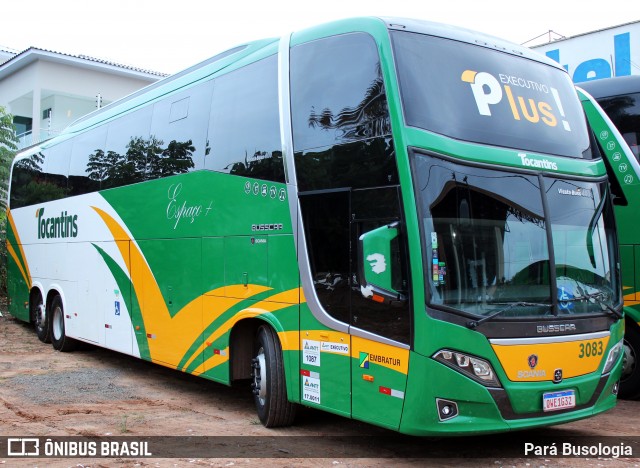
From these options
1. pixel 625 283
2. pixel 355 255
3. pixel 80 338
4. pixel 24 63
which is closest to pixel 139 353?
pixel 80 338

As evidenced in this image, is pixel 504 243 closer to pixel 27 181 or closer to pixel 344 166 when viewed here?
pixel 344 166

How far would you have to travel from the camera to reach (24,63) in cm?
2652

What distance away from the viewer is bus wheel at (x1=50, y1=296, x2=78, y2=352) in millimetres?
13250

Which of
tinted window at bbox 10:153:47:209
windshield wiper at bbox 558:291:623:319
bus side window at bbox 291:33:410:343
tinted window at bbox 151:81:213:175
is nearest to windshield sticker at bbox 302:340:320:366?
bus side window at bbox 291:33:410:343

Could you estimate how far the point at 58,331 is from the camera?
1346 centimetres

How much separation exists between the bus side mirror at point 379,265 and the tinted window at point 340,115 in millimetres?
471

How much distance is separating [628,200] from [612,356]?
2.87 metres

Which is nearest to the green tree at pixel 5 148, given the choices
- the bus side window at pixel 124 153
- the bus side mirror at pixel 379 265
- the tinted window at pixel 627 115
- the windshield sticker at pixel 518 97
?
the bus side window at pixel 124 153

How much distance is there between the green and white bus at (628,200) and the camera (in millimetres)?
8547

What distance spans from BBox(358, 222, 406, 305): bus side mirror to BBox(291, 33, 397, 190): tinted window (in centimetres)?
47

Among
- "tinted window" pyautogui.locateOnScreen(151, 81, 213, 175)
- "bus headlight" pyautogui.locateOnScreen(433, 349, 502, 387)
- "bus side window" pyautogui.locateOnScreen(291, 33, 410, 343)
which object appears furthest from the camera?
"tinted window" pyautogui.locateOnScreen(151, 81, 213, 175)

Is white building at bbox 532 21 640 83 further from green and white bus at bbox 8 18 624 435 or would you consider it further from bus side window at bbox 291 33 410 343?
bus side window at bbox 291 33 410 343

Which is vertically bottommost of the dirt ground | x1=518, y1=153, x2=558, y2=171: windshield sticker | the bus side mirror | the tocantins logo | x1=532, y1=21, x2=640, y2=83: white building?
the dirt ground

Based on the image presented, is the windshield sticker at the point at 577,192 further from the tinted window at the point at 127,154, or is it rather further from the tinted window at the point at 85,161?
the tinted window at the point at 85,161
